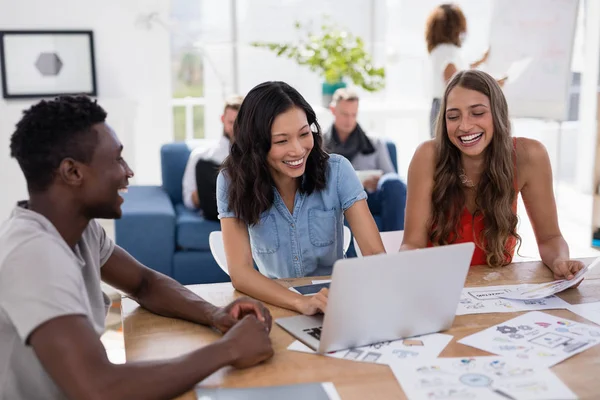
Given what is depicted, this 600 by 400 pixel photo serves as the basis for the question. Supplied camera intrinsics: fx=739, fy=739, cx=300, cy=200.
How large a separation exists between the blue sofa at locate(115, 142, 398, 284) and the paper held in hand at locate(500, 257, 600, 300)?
210 cm

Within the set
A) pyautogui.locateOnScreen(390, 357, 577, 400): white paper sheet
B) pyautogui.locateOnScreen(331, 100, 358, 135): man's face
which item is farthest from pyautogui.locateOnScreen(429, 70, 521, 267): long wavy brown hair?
pyautogui.locateOnScreen(331, 100, 358, 135): man's face

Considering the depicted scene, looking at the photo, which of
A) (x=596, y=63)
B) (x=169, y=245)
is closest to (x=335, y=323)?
(x=169, y=245)

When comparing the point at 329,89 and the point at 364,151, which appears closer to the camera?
the point at 364,151

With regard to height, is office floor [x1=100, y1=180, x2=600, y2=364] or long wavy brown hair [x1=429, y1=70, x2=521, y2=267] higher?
long wavy brown hair [x1=429, y1=70, x2=521, y2=267]

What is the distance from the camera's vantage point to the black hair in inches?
78.4

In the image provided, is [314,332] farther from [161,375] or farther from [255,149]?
[255,149]

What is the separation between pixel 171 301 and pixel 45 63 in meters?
3.75

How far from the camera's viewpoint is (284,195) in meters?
2.12

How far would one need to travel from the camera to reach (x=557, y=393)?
1261 millimetres

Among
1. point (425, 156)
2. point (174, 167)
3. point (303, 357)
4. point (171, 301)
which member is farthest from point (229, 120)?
point (303, 357)

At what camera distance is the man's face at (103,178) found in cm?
131

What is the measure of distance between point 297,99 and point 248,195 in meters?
0.30

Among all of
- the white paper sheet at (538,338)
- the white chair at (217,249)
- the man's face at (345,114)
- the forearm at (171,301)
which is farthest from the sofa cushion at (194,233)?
the white paper sheet at (538,338)

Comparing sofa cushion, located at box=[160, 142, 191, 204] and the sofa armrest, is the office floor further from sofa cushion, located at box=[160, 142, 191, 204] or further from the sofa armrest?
sofa cushion, located at box=[160, 142, 191, 204]
